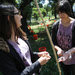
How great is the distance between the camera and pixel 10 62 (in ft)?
4.03

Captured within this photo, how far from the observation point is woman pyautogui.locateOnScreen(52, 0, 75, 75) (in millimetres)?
1913

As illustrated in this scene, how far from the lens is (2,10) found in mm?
1280

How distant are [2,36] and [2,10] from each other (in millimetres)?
284

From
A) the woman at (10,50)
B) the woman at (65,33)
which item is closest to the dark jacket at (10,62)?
the woman at (10,50)

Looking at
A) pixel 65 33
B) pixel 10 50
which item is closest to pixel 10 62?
pixel 10 50

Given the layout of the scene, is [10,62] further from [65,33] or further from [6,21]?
[65,33]

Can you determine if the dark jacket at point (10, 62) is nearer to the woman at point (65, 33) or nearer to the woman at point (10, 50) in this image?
the woman at point (10, 50)

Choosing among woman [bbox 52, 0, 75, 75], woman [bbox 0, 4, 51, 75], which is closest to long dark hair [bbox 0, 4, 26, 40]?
woman [bbox 0, 4, 51, 75]

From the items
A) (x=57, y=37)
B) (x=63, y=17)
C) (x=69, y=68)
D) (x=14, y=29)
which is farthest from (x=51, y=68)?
(x=14, y=29)

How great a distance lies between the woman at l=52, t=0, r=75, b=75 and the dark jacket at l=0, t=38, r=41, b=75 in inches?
30.6

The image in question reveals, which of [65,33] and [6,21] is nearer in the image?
[6,21]

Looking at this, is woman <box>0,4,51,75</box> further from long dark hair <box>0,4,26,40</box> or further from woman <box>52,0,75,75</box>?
woman <box>52,0,75,75</box>

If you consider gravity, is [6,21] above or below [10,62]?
above

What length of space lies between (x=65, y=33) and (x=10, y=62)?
1137 mm
